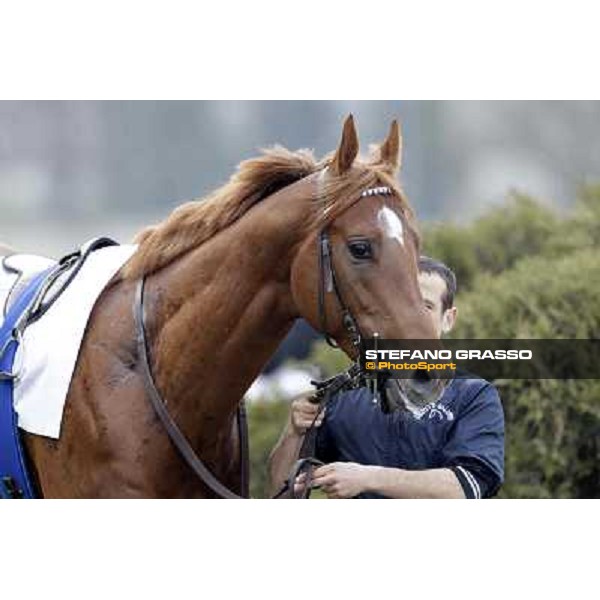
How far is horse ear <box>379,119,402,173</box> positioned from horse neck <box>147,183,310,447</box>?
10.4 inches

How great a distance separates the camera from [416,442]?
309 cm

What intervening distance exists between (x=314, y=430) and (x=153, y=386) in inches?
18.9

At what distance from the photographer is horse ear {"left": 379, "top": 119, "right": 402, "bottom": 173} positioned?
115 inches

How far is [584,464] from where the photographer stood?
183 inches

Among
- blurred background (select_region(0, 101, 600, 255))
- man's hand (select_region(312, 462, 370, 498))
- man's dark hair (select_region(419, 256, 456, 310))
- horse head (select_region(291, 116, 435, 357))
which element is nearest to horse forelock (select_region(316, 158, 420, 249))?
horse head (select_region(291, 116, 435, 357))

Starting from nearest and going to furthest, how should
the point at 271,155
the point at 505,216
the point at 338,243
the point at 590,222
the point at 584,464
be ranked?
the point at 338,243
the point at 271,155
the point at 584,464
the point at 590,222
the point at 505,216

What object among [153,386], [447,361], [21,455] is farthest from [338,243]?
[21,455]

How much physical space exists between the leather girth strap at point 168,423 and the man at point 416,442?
262 millimetres

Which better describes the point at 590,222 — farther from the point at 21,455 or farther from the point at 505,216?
the point at 21,455

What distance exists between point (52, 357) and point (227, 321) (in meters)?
0.46

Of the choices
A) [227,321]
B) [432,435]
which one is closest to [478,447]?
[432,435]

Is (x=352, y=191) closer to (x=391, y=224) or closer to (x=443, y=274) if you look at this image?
(x=391, y=224)

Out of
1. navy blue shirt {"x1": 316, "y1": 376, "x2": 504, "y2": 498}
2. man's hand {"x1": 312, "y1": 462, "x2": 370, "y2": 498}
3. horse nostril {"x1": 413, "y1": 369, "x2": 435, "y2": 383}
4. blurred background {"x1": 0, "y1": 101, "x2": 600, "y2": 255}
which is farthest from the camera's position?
blurred background {"x1": 0, "y1": 101, "x2": 600, "y2": 255}

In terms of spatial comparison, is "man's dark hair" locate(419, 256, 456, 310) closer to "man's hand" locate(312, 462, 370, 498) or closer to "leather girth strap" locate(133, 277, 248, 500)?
"man's hand" locate(312, 462, 370, 498)
